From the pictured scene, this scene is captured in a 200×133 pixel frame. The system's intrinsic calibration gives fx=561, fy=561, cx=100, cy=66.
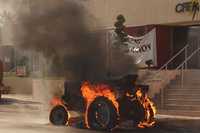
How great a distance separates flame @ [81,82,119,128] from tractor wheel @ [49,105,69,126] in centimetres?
91

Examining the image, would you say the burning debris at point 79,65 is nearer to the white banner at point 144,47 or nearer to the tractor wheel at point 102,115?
the tractor wheel at point 102,115

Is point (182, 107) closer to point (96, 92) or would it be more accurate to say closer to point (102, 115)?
point (96, 92)

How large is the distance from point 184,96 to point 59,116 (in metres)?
7.17

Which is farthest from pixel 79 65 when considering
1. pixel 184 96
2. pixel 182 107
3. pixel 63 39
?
pixel 184 96

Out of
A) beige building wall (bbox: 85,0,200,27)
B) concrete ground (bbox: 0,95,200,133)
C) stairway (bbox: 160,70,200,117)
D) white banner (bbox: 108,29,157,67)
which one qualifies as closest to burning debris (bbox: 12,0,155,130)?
concrete ground (bbox: 0,95,200,133)

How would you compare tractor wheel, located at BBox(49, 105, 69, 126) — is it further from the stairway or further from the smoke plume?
the stairway

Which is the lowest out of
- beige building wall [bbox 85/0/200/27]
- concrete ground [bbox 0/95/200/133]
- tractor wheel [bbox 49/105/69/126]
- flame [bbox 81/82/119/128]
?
concrete ground [bbox 0/95/200/133]

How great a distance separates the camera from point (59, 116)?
51.3 ft

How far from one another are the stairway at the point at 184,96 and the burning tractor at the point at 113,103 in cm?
473

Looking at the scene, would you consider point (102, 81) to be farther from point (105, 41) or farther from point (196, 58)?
point (196, 58)

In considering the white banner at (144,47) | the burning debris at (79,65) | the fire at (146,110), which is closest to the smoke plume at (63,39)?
the burning debris at (79,65)

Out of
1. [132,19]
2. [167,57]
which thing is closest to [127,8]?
[132,19]

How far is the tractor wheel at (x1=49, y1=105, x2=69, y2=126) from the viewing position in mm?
15438

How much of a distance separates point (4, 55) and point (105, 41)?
2033cm
